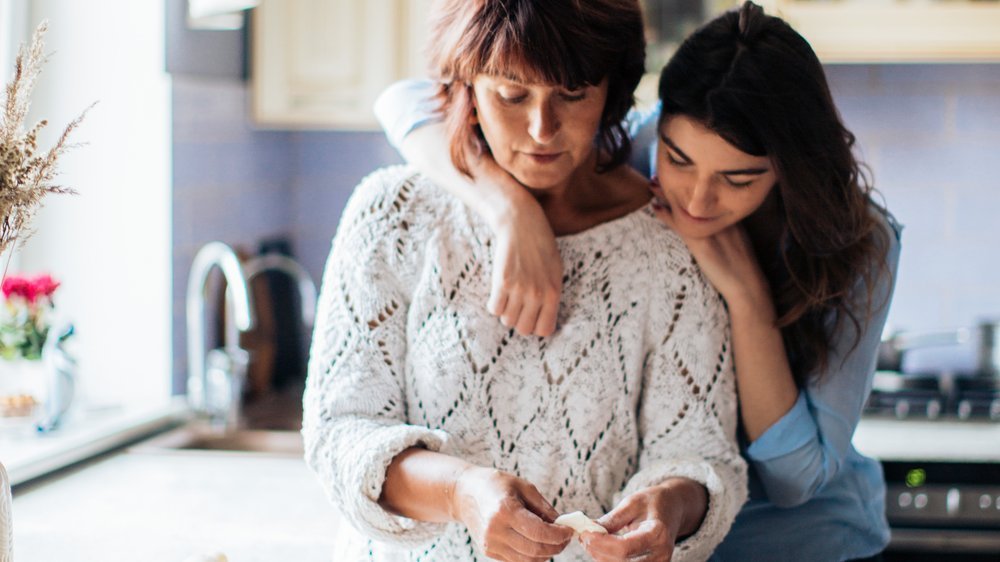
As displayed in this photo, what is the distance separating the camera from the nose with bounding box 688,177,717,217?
1188 mm

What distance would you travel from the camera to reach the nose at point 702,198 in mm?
1188

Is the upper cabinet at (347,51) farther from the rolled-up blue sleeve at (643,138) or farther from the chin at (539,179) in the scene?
the chin at (539,179)

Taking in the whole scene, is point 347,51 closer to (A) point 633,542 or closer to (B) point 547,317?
(B) point 547,317

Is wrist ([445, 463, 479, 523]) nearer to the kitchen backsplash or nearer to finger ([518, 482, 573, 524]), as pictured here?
finger ([518, 482, 573, 524])

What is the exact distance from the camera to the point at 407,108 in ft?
4.46

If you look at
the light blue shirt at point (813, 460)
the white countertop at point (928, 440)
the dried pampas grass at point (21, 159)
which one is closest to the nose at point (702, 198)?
the light blue shirt at point (813, 460)

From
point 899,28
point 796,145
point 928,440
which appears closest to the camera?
point 796,145

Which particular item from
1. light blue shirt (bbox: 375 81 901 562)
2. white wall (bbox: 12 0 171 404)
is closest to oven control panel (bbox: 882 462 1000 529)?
light blue shirt (bbox: 375 81 901 562)

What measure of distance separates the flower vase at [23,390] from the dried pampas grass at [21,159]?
36.3 inches

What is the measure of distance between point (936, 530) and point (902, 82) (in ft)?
3.66

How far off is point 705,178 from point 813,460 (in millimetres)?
389

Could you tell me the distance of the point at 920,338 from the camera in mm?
2381

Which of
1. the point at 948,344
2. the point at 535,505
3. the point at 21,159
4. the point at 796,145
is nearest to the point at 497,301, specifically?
the point at 535,505

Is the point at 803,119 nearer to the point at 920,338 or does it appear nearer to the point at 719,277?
the point at 719,277
